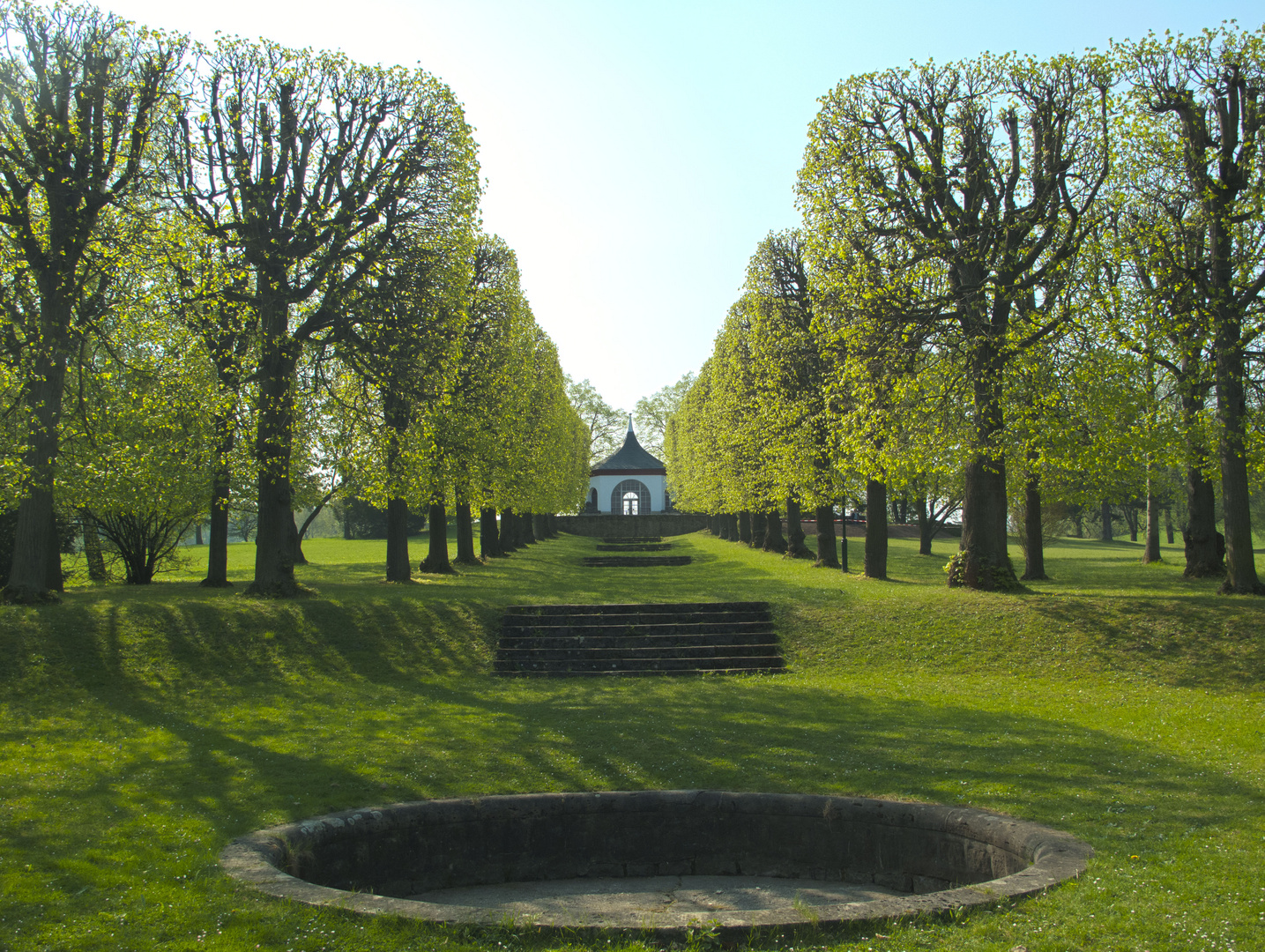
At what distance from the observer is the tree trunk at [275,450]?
1717cm

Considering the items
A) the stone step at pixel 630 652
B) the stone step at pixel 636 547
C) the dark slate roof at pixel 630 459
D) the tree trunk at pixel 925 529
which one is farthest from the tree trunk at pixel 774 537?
the dark slate roof at pixel 630 459

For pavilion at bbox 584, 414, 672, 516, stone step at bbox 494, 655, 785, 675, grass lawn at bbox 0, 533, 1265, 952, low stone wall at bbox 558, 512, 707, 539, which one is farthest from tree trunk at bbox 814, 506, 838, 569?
pavilion at bbox 584, 414, 672, 516

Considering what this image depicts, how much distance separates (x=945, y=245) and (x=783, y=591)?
850cm

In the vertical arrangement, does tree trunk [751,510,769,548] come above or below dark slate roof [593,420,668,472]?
below

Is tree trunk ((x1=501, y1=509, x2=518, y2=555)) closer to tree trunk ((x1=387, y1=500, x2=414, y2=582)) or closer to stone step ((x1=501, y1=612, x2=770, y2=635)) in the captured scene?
tree trunk ((x1=387, y1=500, x2=414, y2=582))

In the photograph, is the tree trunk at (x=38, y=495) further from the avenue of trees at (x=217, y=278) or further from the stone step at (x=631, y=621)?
the stone step at (x=631, y=621)

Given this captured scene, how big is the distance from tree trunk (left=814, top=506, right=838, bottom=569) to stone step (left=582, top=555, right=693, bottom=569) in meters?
8.78

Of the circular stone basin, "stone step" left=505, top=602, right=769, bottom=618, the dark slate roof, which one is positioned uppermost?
the dark slate roof

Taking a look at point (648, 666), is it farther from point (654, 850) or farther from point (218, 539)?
point (218, 539)

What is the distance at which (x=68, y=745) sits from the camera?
9.75 meters

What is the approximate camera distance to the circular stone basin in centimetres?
698

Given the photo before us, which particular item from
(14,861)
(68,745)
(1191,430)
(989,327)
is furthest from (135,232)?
(1191,430)

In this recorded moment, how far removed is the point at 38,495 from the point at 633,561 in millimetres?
26373

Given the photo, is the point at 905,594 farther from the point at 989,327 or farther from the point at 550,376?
the point at 550,376
